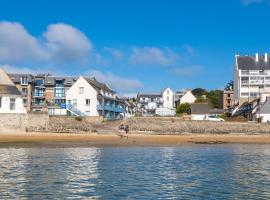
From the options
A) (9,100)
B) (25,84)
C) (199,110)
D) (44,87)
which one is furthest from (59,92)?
(9,100)

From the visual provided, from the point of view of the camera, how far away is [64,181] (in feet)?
65.8

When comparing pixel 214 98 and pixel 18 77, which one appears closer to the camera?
pixel 18 77

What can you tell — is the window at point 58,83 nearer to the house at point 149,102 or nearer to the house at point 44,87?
the house at point 44,87

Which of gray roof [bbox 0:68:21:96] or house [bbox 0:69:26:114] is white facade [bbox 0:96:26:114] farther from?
gray roof [bbox 0:68:21:96]

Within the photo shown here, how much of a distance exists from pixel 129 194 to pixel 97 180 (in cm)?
374

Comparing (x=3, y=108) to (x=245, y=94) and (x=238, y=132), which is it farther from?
(x=245, y=94)

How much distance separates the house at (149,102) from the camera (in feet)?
442

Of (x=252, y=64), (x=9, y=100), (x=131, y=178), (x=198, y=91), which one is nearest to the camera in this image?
(x=131, y=178)

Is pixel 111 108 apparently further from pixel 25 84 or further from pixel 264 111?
pixel 264 111

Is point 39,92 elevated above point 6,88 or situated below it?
above

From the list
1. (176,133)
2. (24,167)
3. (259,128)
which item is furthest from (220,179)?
(259,128)

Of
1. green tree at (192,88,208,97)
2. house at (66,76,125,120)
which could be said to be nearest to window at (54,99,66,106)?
house at (66,76,125,120)

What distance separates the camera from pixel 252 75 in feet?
322

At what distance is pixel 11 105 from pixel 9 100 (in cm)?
106
